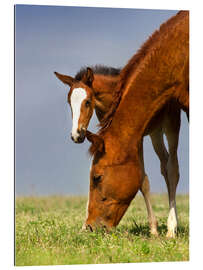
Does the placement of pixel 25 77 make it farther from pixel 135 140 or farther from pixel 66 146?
pixel 135 140

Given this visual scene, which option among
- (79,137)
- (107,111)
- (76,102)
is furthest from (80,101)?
(79,137)

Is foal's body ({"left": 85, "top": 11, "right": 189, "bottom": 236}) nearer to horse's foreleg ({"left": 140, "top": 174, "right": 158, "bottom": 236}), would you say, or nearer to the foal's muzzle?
the foal's muzzle

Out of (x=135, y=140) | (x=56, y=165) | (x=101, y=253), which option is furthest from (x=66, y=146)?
(x=101, y=253)

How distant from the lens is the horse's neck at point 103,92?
6032 mm

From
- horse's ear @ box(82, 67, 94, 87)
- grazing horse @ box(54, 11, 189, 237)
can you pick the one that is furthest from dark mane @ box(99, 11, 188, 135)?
horse's ear @ box(82, 67, 94, 87)

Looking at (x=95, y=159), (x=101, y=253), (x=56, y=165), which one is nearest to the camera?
(x=101, y=253)

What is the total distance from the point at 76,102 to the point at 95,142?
497mm

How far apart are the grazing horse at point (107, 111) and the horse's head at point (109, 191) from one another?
44 cm

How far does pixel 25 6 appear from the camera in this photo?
216 inches

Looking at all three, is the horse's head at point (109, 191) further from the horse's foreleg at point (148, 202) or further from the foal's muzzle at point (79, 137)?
the horse's foreleg at point (148, 202)

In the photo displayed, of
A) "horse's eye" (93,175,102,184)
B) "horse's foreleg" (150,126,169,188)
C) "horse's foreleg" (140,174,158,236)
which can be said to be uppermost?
"horse's foreleg" (150,126,169,188)

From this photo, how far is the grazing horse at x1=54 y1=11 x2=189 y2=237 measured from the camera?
17.4 ft

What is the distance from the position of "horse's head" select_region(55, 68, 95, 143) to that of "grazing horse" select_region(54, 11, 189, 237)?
84 mm

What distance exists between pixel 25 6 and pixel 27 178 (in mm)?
1667
